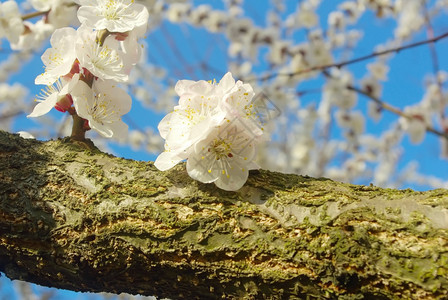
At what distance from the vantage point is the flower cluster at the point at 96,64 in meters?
1.27

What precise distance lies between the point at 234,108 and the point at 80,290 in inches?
26.6

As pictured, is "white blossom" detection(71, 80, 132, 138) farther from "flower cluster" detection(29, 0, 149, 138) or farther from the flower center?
the flower center

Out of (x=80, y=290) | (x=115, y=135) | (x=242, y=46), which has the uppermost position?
(x=242, y=46)

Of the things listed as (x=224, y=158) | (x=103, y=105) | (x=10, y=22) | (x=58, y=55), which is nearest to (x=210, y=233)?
(x=224, y=158)

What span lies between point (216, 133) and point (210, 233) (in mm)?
270

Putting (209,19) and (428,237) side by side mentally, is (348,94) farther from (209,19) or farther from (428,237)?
(428,237)

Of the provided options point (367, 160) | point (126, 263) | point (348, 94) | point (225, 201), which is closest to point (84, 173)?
point (126, 263)

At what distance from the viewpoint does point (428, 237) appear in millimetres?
904

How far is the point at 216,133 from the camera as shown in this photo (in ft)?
3.64

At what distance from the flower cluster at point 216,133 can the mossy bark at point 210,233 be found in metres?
0.04

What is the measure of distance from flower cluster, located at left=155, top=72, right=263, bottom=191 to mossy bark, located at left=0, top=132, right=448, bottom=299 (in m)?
0.04

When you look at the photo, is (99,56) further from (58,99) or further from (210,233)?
(210,233)

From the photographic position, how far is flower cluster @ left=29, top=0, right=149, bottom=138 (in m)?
1.27

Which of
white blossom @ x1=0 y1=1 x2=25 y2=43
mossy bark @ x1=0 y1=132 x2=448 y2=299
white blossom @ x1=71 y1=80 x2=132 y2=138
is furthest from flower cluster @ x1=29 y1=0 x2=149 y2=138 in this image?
white blossom @ x1=0 y1=1 x2=25 y2=43
